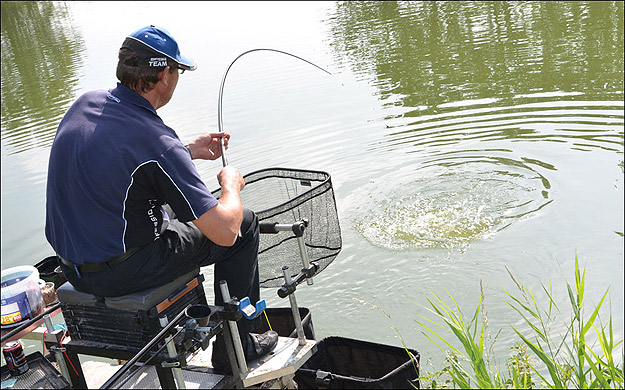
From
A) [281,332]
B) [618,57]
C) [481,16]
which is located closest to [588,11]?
[481,16]

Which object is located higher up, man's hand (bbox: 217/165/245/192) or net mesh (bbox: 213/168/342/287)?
man's hand (bbox: 217/165/245/192)

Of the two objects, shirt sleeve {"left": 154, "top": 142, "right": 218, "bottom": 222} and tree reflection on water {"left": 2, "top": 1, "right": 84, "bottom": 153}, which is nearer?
shirt sleeve {"left": 154, "top": 142, "right": 218, "bottom": 222}

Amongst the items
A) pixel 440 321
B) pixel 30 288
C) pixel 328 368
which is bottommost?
pixel 440 321

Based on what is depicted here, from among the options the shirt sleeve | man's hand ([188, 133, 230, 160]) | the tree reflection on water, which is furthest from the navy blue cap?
the tree reflection on water

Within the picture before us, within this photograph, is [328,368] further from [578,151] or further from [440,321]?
[578,151]

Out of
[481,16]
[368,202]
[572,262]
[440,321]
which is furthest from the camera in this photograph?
[481,16]

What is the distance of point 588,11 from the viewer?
13570mm

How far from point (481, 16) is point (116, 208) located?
13274mm

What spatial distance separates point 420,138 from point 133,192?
18.7 feet

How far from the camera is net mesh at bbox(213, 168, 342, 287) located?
354 centimetres

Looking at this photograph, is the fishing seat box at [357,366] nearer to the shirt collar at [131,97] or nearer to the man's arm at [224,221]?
the man's arm at [224,221]

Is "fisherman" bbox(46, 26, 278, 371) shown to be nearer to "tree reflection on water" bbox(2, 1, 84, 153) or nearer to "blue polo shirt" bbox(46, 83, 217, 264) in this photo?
"blue polo shirt" bbox(46, 83, 217, 264)

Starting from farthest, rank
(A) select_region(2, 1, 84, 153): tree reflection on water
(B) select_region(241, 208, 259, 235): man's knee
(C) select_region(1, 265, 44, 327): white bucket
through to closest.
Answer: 1. (A) select_region(2, 1, 84, 153): tree reflection on water
2. (C) select_region(1, 265, 44, 327): white bucket
3. (B) select_region(241, 208, 259, 235): man's knee

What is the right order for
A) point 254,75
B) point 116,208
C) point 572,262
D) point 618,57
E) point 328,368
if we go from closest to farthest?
point 116,208
point 328,368
point 572,262
point 618,57
point 254,75
